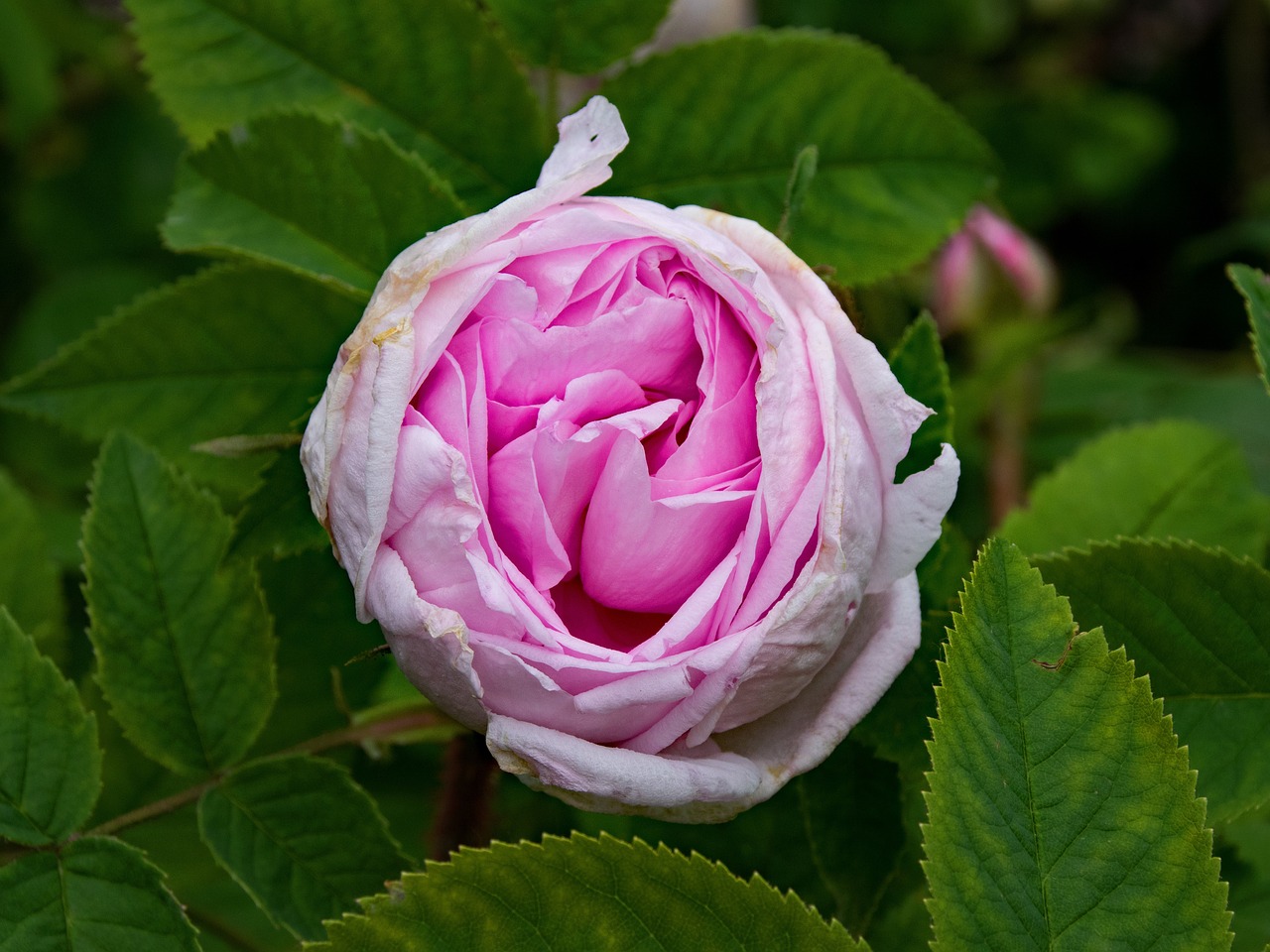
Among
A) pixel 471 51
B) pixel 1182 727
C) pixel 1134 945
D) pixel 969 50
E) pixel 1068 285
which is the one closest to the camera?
pixel 1134 945

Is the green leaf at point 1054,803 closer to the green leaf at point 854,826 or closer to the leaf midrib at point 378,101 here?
the green leaf at point 854,826

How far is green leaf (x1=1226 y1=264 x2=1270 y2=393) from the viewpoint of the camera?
66cm

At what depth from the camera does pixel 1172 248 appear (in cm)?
289

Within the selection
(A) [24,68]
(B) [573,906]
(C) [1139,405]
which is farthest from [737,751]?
(A) [24,68]

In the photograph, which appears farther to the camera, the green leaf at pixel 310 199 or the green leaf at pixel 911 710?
the green leaf at pixel 310 199

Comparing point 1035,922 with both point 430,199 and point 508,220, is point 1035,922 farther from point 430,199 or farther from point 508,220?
point 430,199

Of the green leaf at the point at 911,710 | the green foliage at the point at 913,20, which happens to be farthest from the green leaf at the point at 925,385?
the green foliage at the point at 913,20

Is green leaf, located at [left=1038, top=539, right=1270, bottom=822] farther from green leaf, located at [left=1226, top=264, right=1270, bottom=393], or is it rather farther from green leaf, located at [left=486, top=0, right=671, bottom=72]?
green leaf, located at [left=486, top=0, right=671, bottom=72]

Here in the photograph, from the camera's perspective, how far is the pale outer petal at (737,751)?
1.77 ft

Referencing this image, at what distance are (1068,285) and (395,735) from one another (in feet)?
7.74

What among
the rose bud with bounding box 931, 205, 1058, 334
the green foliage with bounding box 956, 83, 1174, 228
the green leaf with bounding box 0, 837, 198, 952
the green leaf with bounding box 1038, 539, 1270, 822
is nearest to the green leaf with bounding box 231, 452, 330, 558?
the green leaf with bounding box 0, 837, 198, 952

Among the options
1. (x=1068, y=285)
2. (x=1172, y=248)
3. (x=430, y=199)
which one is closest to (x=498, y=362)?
(x=430, y=199)

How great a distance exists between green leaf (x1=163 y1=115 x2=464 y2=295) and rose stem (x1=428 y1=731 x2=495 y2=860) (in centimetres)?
30

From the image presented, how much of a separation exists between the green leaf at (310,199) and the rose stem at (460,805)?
0.30 m
